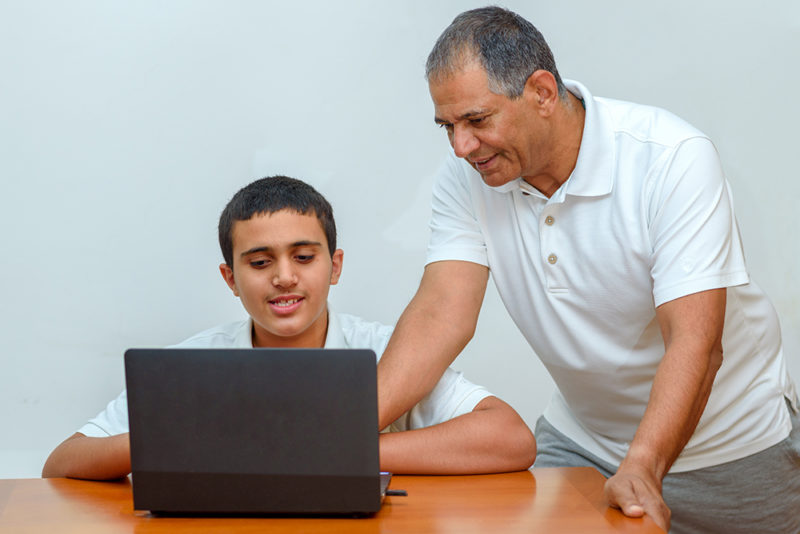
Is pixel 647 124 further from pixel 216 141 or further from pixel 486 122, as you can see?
pixel 216 141

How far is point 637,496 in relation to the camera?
1.14 metres

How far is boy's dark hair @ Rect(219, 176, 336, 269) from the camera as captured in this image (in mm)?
Result: 1707

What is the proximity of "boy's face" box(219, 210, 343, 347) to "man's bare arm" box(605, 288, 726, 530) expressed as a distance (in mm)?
604

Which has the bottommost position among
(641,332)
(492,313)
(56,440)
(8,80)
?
(56,440)

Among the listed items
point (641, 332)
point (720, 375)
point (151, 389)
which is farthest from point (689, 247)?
point (151, 389)

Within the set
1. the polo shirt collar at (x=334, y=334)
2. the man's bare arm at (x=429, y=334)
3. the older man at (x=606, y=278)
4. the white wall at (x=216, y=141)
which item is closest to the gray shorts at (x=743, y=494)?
the older man at (x=606, y=278)

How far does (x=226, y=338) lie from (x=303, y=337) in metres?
0.16

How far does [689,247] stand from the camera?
4.68 ft

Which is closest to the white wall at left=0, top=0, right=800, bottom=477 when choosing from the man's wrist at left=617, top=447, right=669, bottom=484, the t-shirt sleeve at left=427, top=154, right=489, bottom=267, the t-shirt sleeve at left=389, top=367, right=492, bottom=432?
the t-shirt sleeve at left=427, top=154, right=489, bottom=267

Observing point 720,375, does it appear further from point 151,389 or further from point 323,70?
point 323,70

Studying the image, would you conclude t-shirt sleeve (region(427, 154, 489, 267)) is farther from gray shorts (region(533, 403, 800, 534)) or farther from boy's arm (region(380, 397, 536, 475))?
gray shorts (region(533, 403, 800, 534))

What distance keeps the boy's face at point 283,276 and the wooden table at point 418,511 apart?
41 centimetres

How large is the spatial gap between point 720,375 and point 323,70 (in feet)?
4.39

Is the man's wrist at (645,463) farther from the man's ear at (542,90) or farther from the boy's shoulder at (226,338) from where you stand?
the boy's shoulder at (226,338)
